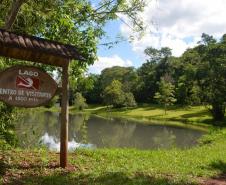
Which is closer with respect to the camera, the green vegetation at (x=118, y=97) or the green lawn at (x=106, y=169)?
the green lawn at (x=106, y=169)

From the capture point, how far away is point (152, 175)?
35.7 feet

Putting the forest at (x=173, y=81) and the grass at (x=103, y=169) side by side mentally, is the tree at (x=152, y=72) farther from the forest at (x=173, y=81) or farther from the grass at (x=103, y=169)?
the grass at (x=103, y=169)

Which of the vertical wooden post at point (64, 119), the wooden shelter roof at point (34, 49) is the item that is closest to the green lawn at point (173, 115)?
the vertical wooden post at point (64, 119)

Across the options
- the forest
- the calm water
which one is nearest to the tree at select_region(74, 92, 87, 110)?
the forest

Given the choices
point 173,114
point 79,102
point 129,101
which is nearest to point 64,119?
point 173,114

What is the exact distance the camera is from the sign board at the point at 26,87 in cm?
946

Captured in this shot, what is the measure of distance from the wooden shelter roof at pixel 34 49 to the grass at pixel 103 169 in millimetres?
2647

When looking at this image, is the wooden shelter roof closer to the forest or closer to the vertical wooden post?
the vertical wooden post

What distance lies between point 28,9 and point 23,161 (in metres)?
4.76

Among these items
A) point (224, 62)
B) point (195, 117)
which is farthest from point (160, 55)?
point (224, 62)

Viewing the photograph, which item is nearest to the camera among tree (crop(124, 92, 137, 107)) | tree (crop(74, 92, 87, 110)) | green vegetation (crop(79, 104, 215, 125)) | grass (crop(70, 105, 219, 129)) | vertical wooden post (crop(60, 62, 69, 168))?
vertical wooden post (crop(60, 62, 69, 168))

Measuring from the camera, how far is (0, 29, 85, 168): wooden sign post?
9.35 metres

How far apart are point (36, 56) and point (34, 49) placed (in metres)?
0.40

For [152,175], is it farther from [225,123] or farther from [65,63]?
[225,123]
